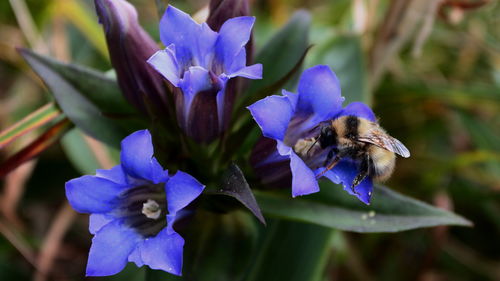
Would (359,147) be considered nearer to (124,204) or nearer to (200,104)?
(200,104)

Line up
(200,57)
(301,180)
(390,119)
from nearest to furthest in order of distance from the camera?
(301,180) → (200,57) → (390,119)

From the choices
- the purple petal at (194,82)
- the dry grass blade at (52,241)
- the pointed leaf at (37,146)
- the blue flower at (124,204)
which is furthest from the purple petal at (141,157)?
the dry grass blade at (52,241)

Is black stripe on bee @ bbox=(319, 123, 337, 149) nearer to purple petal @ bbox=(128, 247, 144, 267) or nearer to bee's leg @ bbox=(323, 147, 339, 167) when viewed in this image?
bee's leg @ bbox=(323, 147, 339, 167)

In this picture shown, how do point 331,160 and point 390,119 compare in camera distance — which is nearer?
point 331,160

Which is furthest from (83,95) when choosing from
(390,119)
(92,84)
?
(390,119)

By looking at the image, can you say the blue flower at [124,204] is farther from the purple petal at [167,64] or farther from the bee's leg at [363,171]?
the bee's leg at [363,171]

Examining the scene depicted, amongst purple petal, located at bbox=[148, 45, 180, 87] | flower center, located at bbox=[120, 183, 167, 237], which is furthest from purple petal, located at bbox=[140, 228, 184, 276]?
purple petal, located at bbox=[148, 45, 180, 87]

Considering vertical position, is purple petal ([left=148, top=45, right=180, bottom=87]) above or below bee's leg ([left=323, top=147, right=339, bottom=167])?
above
